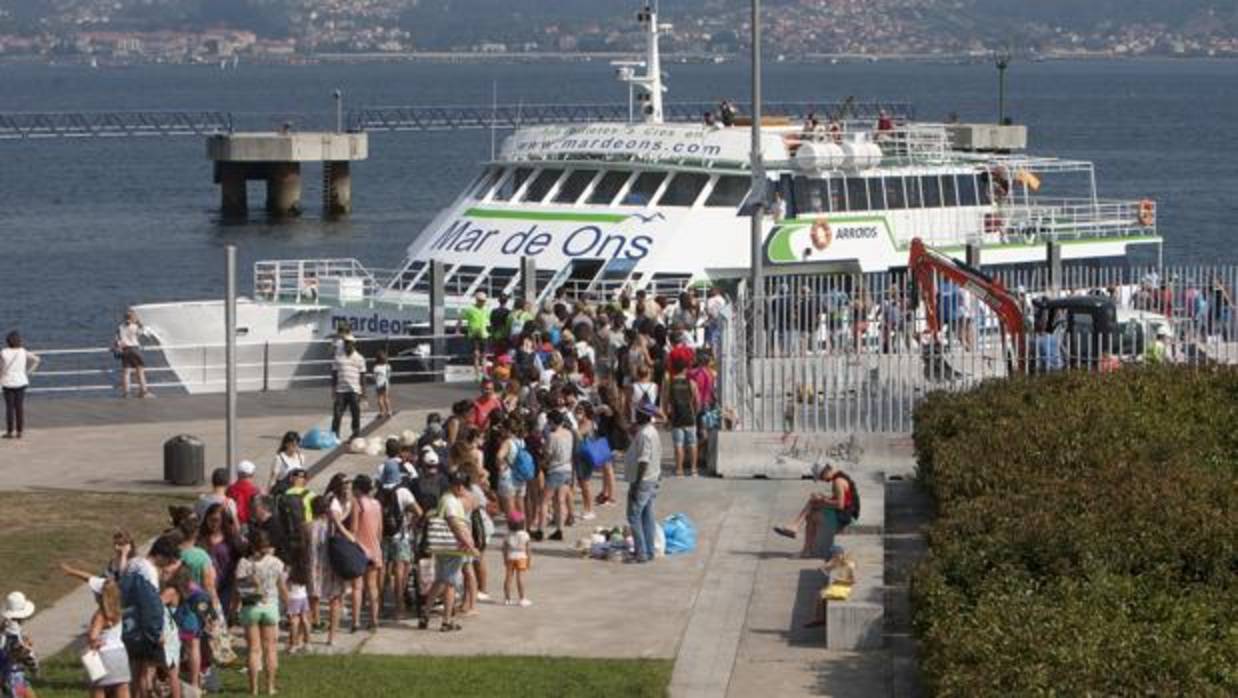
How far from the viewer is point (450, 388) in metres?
33.0

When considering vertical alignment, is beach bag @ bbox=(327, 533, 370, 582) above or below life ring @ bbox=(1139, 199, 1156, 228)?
below

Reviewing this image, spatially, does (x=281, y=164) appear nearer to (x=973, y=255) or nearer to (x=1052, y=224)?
(x=1052, y=224)

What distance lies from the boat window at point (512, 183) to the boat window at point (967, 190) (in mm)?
6979

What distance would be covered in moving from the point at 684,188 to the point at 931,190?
15.8 feet

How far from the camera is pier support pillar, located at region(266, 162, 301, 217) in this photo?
306ft

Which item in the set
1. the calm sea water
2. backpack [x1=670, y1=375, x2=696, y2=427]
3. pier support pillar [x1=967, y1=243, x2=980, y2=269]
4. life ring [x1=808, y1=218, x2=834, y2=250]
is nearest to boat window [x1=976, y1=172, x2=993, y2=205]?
pier support pillar [x1=967, y1=243, x2=980, y2=269]

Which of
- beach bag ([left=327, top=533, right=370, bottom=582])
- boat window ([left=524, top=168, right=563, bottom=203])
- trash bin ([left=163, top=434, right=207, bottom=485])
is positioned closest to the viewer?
beach bag ([left=327, top=533, right=370, bottom=582])

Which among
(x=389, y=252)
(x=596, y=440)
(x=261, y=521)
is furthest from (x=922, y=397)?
(x=389, y=252)

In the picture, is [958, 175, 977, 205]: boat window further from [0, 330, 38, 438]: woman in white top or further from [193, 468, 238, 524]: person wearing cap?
[193, 468, 238, 524]: person wearing cap

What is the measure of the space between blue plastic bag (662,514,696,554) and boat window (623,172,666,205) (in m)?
16.3

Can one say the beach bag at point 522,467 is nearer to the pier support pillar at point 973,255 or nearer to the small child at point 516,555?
the small child at point 516,555

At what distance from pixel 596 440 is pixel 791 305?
183 inches

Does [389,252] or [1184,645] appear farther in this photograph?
[389,252]

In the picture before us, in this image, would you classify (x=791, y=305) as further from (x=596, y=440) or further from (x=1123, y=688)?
(x=1123, y=688)
